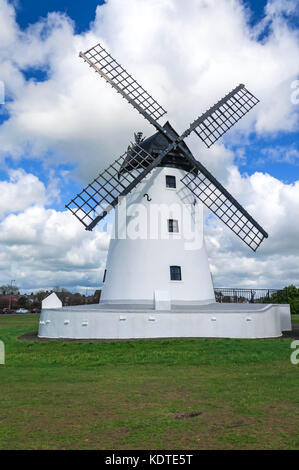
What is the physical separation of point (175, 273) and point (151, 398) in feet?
37.7

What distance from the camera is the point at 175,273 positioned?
1870 cm

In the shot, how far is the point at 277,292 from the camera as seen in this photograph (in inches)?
1419

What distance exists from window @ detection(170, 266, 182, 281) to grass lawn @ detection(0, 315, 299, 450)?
5.30m

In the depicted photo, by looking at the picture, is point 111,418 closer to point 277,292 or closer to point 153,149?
point 153,149

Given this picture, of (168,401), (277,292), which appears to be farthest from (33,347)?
(277,292)

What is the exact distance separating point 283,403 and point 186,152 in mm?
15140

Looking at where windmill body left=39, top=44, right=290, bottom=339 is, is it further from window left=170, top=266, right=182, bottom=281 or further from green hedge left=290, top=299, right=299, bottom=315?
green hedge left=290, top=299, right=299, bottom=315

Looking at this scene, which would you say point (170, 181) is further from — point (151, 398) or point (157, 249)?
point (151, 398)

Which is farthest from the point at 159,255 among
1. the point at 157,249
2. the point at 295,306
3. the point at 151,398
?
the point at 295,306

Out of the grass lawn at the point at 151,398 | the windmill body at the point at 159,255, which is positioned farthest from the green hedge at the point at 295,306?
the grass lawn at the point at 151,398

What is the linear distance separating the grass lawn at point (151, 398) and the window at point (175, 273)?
5.30 metres

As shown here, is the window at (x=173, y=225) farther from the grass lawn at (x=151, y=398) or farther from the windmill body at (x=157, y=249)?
the grass lawn at (x=151, y=398)

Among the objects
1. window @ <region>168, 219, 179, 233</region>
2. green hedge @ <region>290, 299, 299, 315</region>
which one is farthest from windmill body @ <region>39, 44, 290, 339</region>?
green hedge @ <region>290, 299, 299, 315</region>
